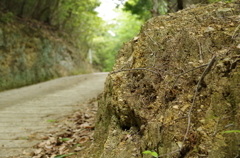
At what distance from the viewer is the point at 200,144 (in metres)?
1.69

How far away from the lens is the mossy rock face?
1.74m

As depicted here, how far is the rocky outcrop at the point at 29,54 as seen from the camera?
35.6ft

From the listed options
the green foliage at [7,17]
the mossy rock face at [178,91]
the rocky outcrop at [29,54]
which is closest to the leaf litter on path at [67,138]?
the mossy rock face at [178,91]

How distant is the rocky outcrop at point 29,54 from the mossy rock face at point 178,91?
9.22 metres

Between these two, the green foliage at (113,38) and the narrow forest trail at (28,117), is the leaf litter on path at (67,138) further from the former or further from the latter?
the green foliage at (113,38)

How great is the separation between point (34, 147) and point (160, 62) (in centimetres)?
269

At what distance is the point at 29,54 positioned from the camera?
12594 millimetres

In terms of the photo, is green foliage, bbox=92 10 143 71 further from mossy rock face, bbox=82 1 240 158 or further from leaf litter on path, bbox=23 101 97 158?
mossy rock face, bbox=82 1 240 158

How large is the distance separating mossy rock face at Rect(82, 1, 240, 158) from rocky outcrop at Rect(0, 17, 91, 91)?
30.2 feet

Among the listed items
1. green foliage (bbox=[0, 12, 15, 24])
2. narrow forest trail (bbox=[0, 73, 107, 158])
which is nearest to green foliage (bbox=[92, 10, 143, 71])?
green foliage (bbox=[0, 12, 15, 24])

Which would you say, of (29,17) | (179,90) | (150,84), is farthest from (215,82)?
(29,17)

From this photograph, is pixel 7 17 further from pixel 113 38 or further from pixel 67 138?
pixel 113 38

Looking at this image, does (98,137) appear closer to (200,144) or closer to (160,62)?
(160,62)

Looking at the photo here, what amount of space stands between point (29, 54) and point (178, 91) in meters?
12.1
